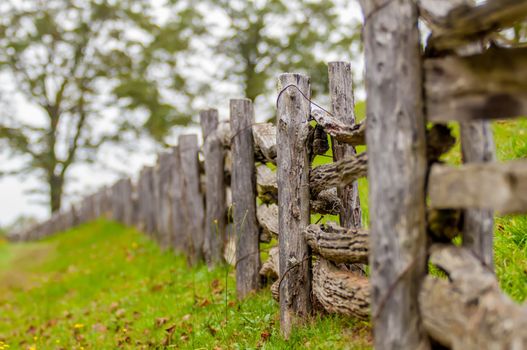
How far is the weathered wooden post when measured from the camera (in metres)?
6.73

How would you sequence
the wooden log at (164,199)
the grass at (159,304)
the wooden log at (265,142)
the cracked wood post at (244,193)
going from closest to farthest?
1. the grass at (159,304)
2. the wooden log at (265,142)
3. the cracked wood post at (244,193)
4. the wooden log at (164,199)

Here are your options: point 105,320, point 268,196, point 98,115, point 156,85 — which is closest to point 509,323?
point 268,196

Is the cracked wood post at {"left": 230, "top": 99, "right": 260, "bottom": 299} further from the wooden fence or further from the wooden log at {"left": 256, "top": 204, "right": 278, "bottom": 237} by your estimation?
the wooden fence

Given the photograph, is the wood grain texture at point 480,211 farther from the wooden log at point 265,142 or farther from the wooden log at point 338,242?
the wooden log at point 265,142

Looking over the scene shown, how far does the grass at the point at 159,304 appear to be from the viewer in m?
3.57

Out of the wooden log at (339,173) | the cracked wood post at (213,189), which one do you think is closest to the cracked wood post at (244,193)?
the cracked wood post at (213,189)

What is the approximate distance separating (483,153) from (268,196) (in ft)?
9.24

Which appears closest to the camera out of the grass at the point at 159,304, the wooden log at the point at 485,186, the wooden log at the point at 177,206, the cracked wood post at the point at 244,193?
the wooden log at the point at 485,186

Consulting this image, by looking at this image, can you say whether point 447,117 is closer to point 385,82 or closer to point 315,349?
point 385,82

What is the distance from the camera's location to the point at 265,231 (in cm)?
506

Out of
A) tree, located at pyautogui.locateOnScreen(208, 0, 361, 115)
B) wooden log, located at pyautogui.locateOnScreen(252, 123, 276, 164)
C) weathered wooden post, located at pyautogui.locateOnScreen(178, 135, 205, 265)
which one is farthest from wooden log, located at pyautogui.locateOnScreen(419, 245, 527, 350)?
tree, located at pyautogui.locateOnScreen(208, 0, 361, 115)

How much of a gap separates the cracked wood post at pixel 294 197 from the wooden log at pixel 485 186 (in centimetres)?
165

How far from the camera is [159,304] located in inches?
221

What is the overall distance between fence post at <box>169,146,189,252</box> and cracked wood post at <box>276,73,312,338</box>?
13.0ft
